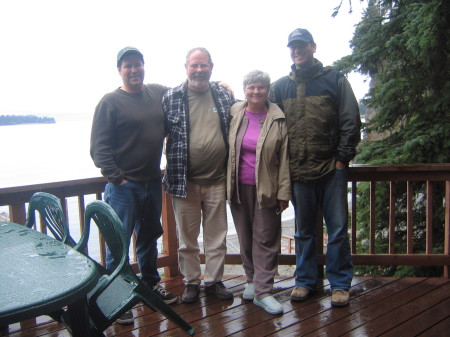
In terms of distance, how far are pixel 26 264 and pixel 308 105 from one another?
5.69ft

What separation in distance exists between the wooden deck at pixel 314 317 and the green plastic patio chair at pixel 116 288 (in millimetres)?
660

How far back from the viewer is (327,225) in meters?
2.65

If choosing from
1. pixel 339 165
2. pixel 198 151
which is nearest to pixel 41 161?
pixel 198 151

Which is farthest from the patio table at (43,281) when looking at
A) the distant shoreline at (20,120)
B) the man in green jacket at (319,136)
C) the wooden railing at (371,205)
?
the distant shoreline at (20,120)

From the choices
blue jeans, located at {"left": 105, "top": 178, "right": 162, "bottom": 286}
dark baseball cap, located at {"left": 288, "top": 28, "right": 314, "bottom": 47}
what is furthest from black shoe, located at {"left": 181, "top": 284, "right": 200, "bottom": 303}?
dark baseball cap, located at {"left": 288, "top": 28, "right": 314, "bottom": 47}

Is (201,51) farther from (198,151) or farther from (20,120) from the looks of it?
(20,120)

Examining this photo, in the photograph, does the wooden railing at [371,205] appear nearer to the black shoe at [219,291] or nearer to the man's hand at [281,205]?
the black shoe at [219,291]

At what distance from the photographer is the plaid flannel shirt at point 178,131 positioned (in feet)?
8.25

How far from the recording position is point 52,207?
198 centimetres

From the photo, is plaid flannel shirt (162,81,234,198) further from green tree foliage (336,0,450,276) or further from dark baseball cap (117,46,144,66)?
green tree foliage (336,0,450,276)

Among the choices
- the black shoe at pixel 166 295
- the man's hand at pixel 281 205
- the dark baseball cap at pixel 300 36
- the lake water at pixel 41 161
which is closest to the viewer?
the dark baseball cap at pixel 300 36

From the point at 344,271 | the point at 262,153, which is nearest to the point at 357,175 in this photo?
the point at 344,271

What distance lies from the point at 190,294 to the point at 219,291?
0.20 m

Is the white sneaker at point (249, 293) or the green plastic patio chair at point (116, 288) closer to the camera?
the green plastic patio chair at point (116, 288)
